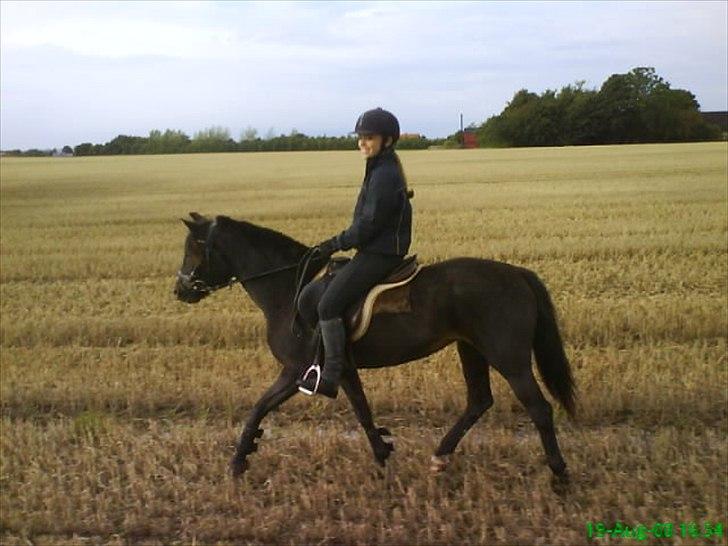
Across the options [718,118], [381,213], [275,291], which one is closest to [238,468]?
[275,291]

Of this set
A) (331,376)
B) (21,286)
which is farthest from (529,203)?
(331,376)

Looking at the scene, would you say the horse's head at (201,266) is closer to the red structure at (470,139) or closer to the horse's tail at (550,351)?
the horse's tail at (550,351)

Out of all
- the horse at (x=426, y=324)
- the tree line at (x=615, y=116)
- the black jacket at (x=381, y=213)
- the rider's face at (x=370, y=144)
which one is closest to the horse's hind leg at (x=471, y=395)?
the horse at (x=426, y=324)

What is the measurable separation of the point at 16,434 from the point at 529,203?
15.7 metres

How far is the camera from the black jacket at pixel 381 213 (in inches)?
184

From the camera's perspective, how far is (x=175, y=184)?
3203 centimetres

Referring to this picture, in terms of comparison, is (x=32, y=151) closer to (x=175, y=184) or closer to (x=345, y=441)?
(x=175, y=184)

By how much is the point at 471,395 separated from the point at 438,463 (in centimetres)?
54

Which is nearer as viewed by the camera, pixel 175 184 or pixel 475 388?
pixel 475 388

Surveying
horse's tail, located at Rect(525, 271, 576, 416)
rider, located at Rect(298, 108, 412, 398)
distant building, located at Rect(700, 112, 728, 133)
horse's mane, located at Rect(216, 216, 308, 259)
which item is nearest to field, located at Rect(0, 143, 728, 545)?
horse's tail, located at Rect(525, 271, 576, 416)

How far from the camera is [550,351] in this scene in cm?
502

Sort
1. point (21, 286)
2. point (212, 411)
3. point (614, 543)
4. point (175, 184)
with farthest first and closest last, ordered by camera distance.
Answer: point (175, 184) < point (21, 286) < point (212, 411) < point (614, 543)

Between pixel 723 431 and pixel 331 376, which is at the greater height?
pixel 331 376

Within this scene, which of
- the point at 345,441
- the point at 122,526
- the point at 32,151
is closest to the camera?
the point at 122,526
